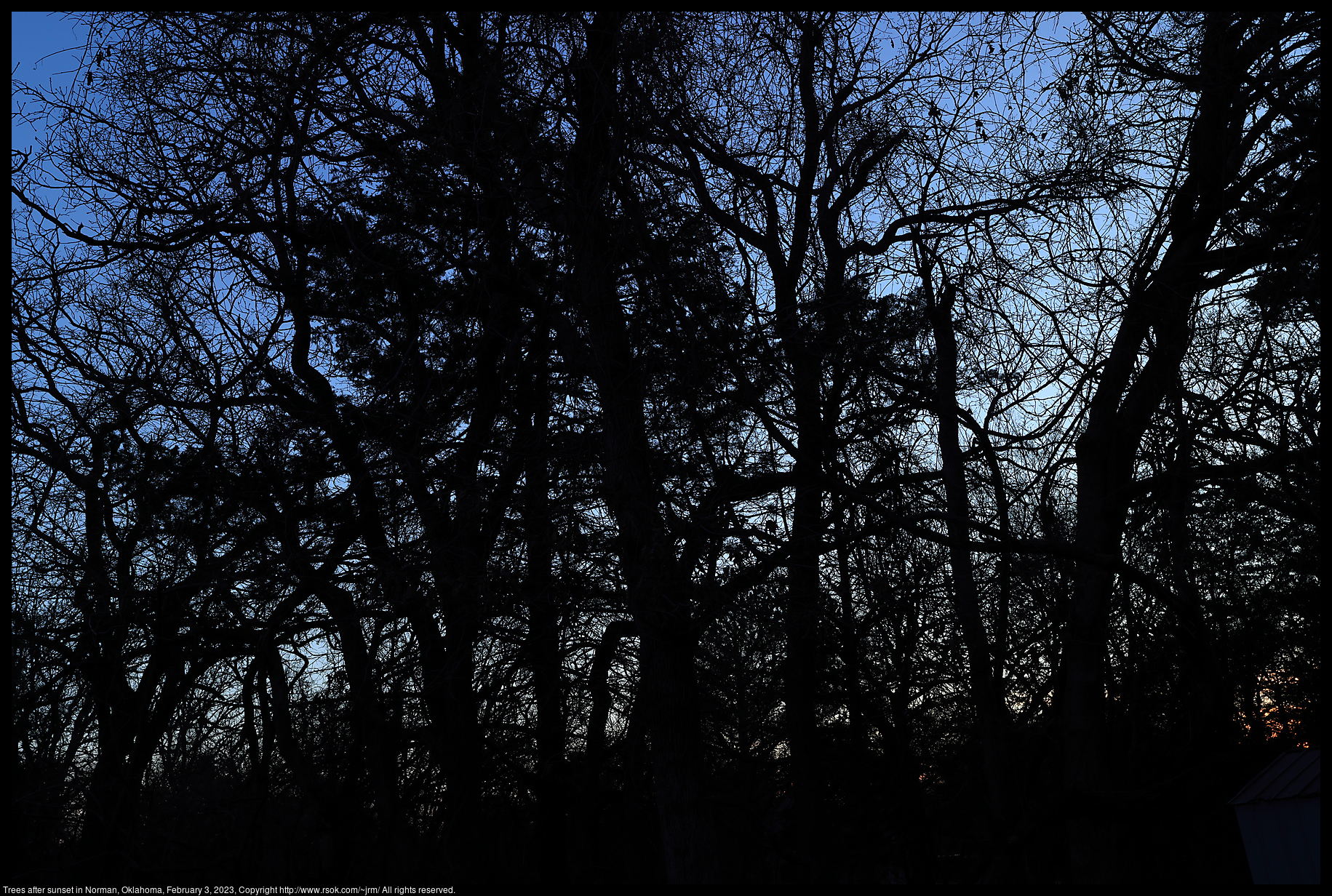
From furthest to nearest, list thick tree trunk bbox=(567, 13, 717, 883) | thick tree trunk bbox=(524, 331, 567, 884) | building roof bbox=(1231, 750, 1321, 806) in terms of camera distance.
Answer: thick tree trunk bbox=(524, 331, 567, 884) < building roof bbox=(1231, 750, 1321, 806) < thick tree trunk bbox=(567, 13, 717, 883)

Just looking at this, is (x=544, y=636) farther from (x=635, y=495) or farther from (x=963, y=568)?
(x=963, y=568)

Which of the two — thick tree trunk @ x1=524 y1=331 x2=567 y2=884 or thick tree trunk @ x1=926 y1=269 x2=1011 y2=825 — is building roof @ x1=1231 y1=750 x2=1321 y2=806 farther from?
thick tree trunk @ x1=524 y1=331 x2=567 y2=884

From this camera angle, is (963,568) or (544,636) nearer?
(544,636)

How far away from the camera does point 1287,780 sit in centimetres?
570

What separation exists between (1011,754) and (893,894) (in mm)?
6144

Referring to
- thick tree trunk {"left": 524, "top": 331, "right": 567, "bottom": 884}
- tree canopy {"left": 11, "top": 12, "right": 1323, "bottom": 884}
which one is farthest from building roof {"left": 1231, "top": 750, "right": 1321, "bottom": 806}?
thick tree trunk {"left": 524, "top": 331, "right": 567, "bottom": 884}

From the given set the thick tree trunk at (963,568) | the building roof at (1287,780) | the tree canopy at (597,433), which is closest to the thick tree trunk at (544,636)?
the tree canopy at (597,433)

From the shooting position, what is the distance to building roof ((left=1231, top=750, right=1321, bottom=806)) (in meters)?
5.47

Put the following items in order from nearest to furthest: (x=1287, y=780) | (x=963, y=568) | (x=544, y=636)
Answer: (x=1287, y=780)
(x=544, y=636)
(x=963, y=568)

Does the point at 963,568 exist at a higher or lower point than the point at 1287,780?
higher

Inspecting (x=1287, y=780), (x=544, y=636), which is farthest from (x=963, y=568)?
(x=544, y=636)

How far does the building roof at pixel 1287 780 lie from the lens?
5469mm

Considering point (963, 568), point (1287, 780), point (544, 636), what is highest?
point (963, 568)

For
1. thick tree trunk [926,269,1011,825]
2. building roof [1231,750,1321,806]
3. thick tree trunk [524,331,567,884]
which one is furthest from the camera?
thick tree trunk [926,269,1011,825]
